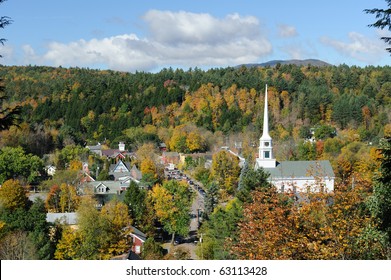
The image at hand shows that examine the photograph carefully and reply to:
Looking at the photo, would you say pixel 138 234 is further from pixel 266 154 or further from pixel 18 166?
pixel 18 166

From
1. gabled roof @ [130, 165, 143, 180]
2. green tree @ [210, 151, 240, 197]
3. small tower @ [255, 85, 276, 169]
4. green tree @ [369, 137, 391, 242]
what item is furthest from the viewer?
gabled roof @ [130, 165, 143, 180]

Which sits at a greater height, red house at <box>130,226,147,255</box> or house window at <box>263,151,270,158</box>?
house window at <box>263,151,270,158</box>

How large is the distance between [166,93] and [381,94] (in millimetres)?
31471

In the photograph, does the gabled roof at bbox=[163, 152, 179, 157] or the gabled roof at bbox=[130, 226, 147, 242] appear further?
the gabled roof at bbox=[163, 152, 179, 157]

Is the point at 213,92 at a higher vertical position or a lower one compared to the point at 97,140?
higher

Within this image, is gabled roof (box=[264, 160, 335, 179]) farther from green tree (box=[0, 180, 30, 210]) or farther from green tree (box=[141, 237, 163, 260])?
green tree (box=[0, 180, 30, 210])

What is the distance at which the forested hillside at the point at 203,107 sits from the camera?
201 feet

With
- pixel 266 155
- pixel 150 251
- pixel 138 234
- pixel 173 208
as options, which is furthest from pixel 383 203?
pixel 266 155

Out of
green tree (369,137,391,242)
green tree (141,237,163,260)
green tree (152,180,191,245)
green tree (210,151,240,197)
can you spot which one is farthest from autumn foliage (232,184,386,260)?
green tree (210,151,240,197)

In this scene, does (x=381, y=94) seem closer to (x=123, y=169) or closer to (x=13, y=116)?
(x=123, y=169)

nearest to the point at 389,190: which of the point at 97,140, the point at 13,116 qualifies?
the point at 13,116

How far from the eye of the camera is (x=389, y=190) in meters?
9.59

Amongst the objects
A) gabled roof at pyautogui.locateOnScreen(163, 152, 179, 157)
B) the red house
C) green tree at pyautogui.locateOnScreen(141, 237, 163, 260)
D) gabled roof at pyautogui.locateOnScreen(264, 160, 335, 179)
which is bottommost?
the red house

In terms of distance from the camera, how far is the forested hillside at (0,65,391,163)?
201 ft
